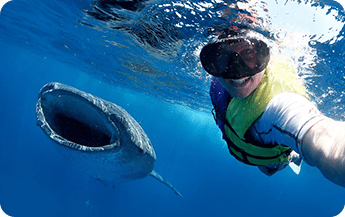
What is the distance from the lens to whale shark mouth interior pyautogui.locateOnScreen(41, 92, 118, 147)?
11.1ft

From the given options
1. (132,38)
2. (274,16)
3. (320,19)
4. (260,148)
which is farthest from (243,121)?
(132,38)

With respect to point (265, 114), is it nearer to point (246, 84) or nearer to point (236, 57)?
point (246, 84)

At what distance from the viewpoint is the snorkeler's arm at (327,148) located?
1.16m

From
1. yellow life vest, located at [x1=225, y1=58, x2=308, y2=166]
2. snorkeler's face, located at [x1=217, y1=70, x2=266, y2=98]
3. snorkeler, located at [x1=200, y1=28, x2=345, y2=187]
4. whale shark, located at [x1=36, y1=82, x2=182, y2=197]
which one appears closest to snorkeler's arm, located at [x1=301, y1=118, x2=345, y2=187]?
Result: snorkeler, located at [x1=200, y1=28, x2=345, y2=187]

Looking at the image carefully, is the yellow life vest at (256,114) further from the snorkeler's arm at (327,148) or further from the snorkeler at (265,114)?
the snorkeler's arm at (327,148)

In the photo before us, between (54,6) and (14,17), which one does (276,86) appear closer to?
(54,6)

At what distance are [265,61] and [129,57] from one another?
12185mm

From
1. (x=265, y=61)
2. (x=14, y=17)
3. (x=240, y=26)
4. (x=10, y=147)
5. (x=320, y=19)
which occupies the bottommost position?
(x=10, y=147)

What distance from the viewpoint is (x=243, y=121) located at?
8.86 ft

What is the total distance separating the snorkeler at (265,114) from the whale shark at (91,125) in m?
1.80

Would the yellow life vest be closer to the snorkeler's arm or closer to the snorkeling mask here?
the snorkeling mask

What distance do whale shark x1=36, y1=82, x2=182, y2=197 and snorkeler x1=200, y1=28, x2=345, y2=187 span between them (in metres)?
1.80

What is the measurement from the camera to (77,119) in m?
4.50

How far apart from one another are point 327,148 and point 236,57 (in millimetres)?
1767
